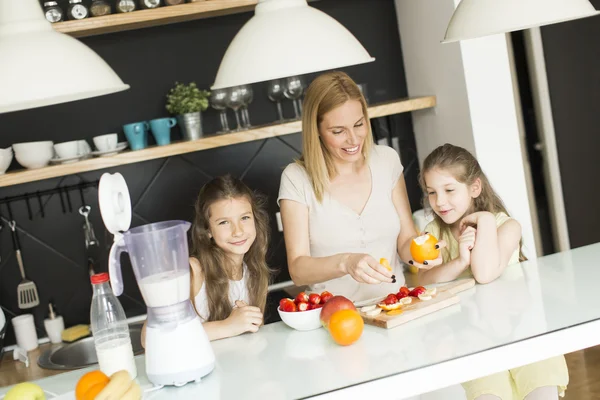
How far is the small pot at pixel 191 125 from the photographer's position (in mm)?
3000

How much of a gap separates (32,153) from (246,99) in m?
0.87

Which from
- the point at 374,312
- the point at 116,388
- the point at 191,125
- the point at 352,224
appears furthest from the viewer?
the point at 191,125

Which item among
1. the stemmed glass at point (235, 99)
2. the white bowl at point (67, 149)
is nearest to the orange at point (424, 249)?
the stemmed glass at point (235, 99)

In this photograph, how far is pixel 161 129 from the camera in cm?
296

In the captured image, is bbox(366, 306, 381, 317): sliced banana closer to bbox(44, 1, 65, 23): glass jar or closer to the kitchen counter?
the kitchen counter

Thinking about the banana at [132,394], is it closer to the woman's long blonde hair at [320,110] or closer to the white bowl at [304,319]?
the white bowl at [304,319]

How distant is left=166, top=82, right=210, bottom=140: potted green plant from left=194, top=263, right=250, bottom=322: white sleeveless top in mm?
878

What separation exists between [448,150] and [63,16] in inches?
63.7

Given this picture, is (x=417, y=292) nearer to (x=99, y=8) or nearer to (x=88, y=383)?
(x=88, y=383)

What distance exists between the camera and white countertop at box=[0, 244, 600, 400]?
1462mm

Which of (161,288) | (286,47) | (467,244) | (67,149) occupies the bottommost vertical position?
(467,244)

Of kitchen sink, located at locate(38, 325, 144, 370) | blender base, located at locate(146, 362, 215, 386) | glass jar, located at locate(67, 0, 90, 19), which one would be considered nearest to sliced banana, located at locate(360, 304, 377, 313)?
blender base, located at locate(146, 362, 215, 386)

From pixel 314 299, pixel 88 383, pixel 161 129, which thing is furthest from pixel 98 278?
pixel 161 129

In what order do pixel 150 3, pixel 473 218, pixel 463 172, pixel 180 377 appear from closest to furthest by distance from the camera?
pixel 180 377, pixel 473 218, pixel 463 172, pixel 150 3
